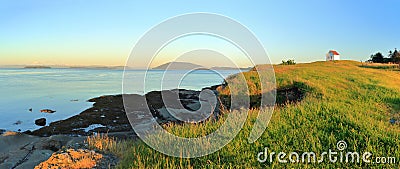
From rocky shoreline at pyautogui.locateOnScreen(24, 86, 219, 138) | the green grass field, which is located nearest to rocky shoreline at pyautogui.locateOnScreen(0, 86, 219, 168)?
rocky shoreline at pyautogui.locateOnScreen(24, 86, 219, 138)

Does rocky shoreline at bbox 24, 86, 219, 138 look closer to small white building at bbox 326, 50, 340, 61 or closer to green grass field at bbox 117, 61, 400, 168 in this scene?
green grass field at bbox 117, 61, 400, 168

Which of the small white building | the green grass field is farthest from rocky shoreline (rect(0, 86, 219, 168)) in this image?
the small white building

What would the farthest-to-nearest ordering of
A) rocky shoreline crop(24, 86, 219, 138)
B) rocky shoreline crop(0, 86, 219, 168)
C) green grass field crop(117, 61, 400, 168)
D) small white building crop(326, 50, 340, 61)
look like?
small white building crop(326, 50, 340, 61), rocky shoreline crop(24, 86, 219, 138), rocky shoreline crop(0, 86, 219, 168), green grass field crop(117, 61, 400, 168)

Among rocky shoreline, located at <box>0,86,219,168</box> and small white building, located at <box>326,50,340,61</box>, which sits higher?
small white building, located at <box>326,50,340,61</box>

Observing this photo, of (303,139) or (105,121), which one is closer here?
(303,139)

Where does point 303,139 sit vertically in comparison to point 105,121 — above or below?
above

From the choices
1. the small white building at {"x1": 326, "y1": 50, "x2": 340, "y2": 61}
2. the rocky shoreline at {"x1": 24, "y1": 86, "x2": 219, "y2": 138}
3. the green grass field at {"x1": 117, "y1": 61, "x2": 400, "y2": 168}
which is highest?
the small white building at {"x1": 326, "y1": 50, "x2": 340, "y2": 61}

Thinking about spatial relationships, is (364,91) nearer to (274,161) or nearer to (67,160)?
(274,161)

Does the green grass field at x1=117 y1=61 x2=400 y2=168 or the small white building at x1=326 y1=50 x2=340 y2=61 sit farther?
the small white building at x1=326 y1=50 x2=340 y2=61

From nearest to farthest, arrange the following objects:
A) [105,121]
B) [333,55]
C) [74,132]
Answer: [74,132]
[105,121]
[333,55]

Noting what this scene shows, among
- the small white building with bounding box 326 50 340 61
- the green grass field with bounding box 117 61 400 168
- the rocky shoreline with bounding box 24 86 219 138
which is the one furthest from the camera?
the small white building with bounding box 326 50 340 61

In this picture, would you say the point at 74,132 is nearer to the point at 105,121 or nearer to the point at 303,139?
the point at 105,121

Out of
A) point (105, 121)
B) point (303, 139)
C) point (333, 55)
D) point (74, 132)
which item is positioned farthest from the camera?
point (333, 55)

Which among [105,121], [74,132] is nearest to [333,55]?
[105,121]
